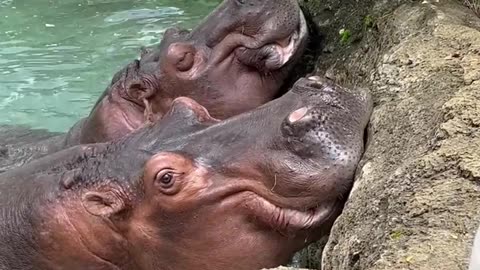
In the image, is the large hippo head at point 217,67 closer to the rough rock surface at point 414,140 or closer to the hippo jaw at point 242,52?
the hippo jaw at point 242,52

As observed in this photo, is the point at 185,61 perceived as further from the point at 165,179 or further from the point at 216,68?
the point at 165,179

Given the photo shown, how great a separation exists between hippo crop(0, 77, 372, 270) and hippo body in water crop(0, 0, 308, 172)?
2.89 ft

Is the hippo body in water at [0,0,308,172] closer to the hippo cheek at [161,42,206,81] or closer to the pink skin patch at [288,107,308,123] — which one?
the hippo cheek at [161,42,206,81]

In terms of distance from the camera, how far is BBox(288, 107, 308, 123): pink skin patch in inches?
132

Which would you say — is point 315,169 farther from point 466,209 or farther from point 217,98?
point 217,98

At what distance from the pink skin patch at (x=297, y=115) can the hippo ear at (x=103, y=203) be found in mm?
803


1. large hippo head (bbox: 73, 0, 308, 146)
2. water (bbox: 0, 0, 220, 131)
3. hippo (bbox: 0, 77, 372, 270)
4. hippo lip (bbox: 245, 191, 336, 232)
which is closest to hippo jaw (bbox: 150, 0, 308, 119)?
large hippo head (bbox: 73, 0, 308, 146)

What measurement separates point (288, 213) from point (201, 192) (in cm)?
33

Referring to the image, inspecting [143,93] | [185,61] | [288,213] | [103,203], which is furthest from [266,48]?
[288,213]

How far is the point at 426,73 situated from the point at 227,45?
1.41 m

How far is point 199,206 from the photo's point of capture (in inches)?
139

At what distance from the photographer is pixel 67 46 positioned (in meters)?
8.77

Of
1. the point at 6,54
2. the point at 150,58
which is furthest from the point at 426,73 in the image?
the point at 6,54

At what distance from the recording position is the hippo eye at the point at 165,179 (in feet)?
11.6
